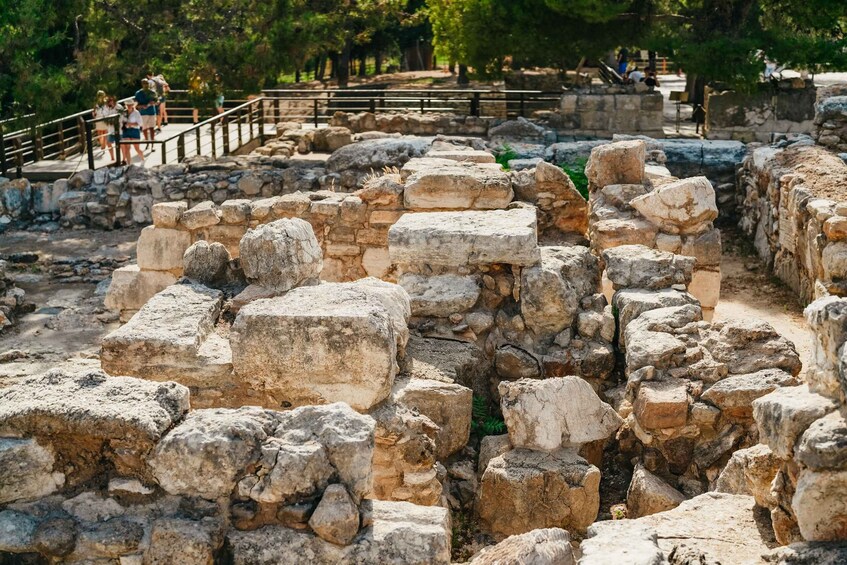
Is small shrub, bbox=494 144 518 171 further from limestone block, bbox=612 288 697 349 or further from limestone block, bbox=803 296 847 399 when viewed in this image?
limestone block, bbox=803 296 847 399

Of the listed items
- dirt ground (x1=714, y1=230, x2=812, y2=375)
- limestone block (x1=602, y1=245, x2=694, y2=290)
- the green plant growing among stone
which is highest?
limestone block (x1=602, y1=245, x2=694, y2=290)

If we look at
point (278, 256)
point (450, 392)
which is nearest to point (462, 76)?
point (278, 256)

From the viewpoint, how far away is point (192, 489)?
4605mm

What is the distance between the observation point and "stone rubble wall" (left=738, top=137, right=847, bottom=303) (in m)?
9.65

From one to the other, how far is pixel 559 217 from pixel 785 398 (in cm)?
582

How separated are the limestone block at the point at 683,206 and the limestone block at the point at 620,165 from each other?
3.31ft

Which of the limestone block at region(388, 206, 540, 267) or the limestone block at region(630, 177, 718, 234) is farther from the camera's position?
the limestone block at region(630, 177, 718, 234)

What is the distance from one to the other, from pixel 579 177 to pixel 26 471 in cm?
847

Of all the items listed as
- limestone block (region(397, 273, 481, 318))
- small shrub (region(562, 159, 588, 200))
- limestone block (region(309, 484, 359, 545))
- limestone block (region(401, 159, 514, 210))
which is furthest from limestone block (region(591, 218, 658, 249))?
limestone block (region(309, 484, 359, 545))

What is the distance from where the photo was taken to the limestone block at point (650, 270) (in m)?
8.20

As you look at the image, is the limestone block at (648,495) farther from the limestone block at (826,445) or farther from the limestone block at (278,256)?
the limestone block at (278,256)

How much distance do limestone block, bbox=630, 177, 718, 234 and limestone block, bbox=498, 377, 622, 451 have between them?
10.1 ft

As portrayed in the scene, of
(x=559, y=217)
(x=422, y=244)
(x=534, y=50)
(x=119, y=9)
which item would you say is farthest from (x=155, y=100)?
(x=422, y=244)

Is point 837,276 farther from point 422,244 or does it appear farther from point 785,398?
point 785,398
